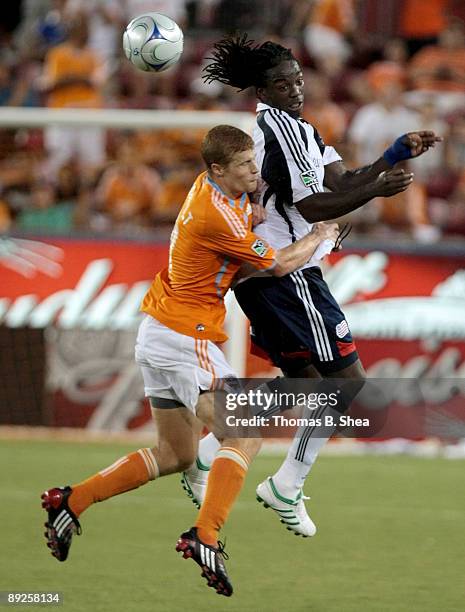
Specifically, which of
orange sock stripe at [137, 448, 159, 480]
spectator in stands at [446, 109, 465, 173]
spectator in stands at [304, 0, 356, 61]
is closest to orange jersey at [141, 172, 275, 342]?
orange sock stripe at [137, 448, 159, 480]

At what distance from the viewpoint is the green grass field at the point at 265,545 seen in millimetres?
6629

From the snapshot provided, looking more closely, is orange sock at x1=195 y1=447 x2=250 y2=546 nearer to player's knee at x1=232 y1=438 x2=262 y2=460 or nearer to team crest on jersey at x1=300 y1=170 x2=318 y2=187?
player's knee at x1=232 y1=438 x2=262 y2=460

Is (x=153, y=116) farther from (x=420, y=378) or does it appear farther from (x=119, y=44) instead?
(x=119, y=44)

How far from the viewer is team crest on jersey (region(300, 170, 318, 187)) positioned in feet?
20.7

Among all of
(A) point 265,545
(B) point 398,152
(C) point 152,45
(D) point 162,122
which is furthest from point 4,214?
(B) point 398,152

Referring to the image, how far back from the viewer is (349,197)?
624 cm

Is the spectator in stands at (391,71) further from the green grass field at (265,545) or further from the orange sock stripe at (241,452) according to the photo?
the orange sock stripe at (241,452)

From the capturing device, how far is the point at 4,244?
1235cm

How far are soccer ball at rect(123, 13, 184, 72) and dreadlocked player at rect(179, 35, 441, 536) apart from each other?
239mm

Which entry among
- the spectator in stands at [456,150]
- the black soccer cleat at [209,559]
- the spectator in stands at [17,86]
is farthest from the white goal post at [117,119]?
the black soccer cleat at [209,559]

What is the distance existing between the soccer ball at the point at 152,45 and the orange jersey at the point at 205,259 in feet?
2.28

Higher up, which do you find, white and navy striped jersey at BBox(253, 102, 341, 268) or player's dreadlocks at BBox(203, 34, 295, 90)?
player's dreadlocks at BBox(203, 34, 295, 90)

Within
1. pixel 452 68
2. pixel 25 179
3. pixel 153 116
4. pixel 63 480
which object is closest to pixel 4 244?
pixel 25 179

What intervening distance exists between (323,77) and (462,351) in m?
4.77
